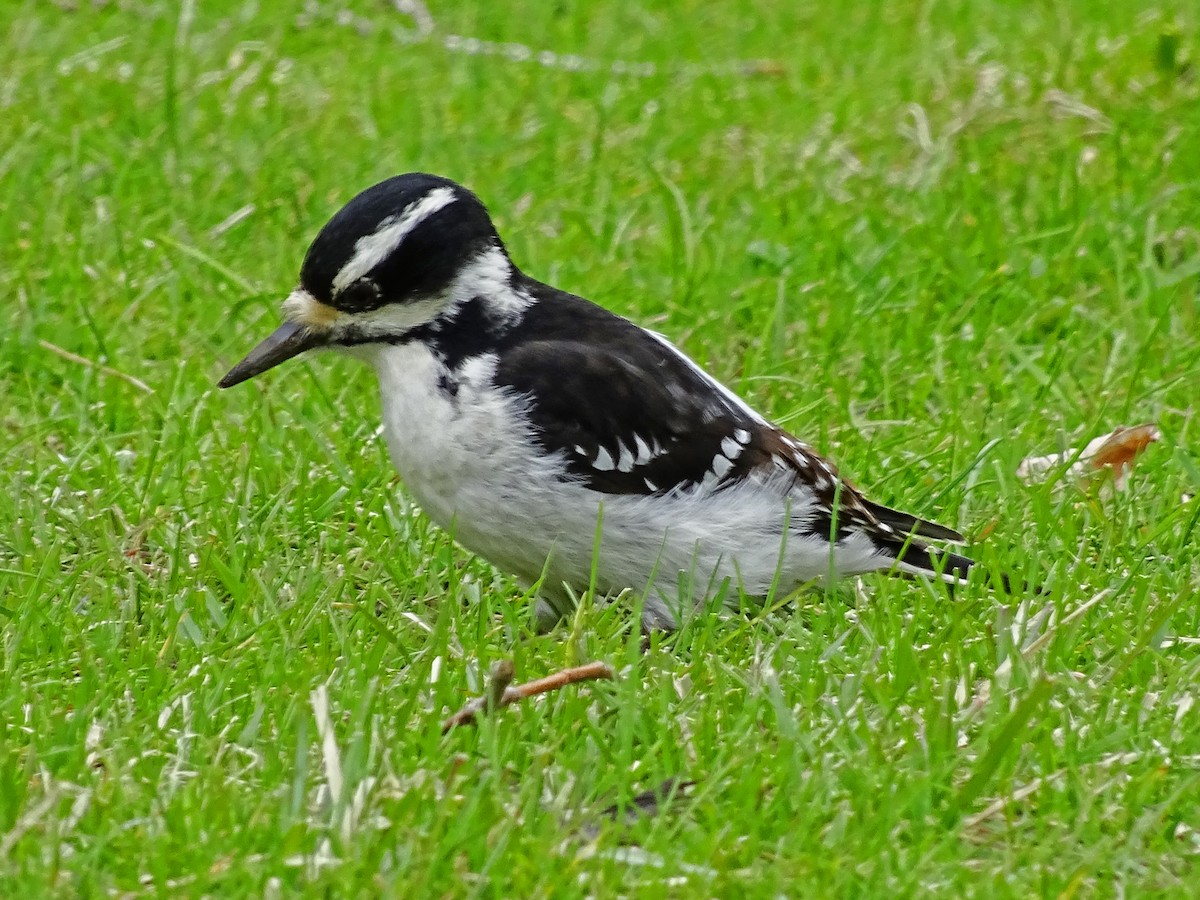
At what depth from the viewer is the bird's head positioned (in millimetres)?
4605

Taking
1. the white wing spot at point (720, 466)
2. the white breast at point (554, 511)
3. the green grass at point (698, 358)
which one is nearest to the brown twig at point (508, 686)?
the green grass at point (698, 358)

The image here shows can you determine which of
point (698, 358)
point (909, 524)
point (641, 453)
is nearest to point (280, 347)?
point (641, 453)

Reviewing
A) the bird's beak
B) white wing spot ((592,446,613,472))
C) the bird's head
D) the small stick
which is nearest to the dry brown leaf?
white wing spot ((592,446,613,472))

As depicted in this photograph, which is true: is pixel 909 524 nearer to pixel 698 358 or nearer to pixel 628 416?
pixel 628 416

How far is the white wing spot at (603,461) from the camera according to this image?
4.61 m

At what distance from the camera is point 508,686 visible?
3887 mm

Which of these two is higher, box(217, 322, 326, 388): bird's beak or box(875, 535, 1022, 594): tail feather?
box(217, 322, 326, 388): bird's beak

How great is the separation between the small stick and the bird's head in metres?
1.29

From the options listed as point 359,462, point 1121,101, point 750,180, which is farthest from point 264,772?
point 1121,101

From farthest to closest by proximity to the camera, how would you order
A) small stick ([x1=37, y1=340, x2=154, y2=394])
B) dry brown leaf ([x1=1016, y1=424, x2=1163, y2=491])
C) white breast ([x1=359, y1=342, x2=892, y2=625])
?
small stick ([x1=37, y1=340, x2=154, y2=394]), dry brown leaf ([x1=1016, y1=424, x2=1163, y2=491]), white breast ([x1=359, y1=342, x2=892, y2=625])

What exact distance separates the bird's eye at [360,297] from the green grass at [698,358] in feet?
2.23

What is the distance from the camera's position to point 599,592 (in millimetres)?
4859

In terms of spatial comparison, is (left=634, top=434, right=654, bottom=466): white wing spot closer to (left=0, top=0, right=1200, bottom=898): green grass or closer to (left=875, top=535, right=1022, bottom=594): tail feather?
(left=0, top=0, right=1200, bottom=898): green grass

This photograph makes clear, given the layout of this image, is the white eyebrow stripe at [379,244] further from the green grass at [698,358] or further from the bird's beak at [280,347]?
the green grass at [698,358]
